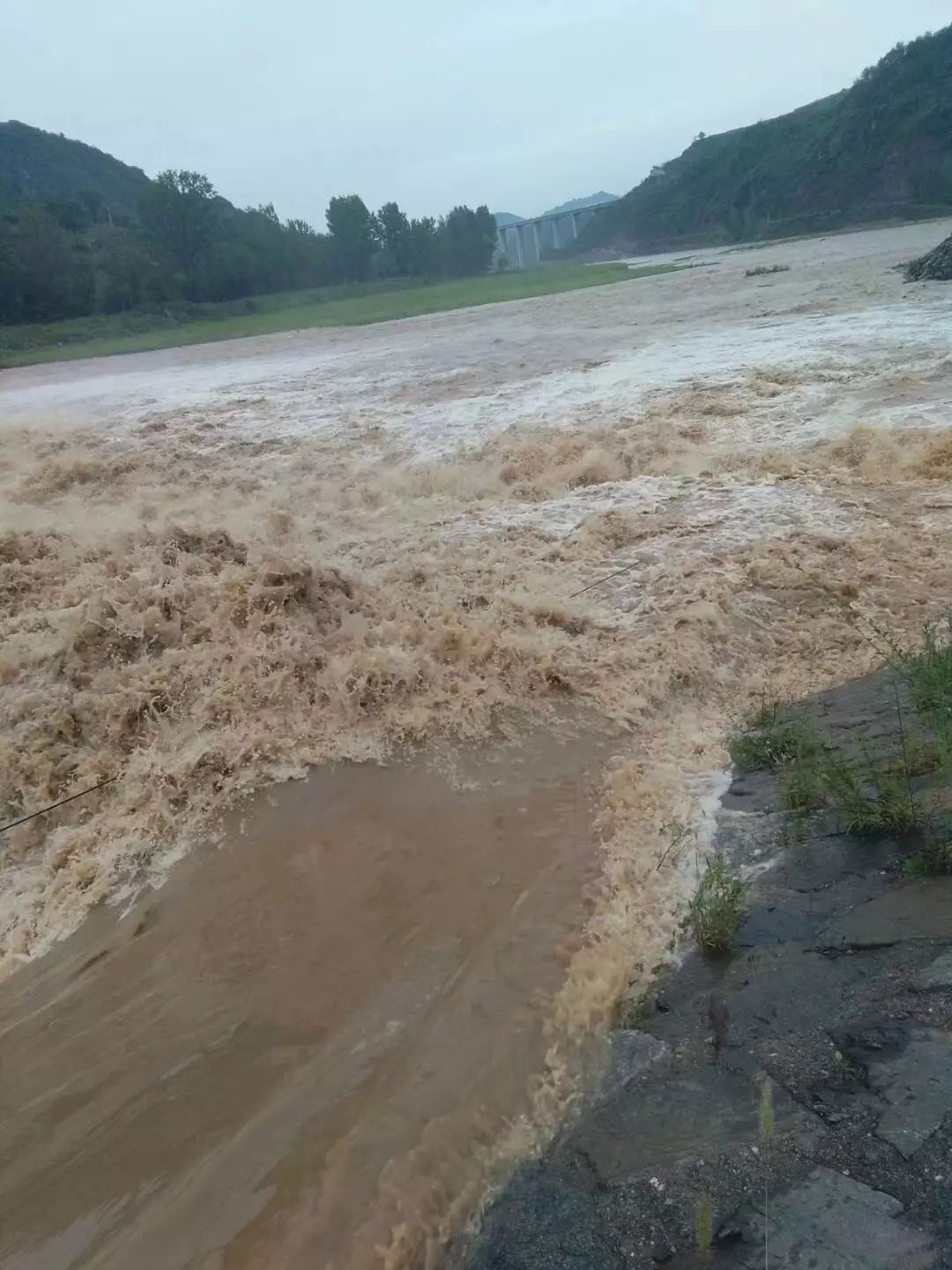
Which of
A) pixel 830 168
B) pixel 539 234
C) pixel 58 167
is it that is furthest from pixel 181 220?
pixel 58 167

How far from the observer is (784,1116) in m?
2.42

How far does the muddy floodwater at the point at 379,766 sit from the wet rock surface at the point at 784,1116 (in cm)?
21

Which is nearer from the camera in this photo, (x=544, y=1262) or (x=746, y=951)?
(x=544, y=1262)

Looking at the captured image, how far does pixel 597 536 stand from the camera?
798 cm

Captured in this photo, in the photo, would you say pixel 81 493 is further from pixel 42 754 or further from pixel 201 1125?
pixel 201 1125

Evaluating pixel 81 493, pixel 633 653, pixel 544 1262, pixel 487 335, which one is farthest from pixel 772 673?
pixel 487 335

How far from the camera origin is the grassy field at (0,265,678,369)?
39.8 m

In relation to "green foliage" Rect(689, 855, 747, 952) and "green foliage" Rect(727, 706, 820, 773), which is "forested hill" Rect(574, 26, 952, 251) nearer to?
"green foliage" Rect(727, 706, 820, 773)

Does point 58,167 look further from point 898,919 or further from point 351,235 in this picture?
point 898,919

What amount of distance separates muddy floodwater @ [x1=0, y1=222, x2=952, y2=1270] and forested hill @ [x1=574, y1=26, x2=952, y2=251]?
5554cm

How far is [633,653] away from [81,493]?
27.4 feet

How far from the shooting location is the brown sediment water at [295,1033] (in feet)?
8.44

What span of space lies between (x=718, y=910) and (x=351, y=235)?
210 ft

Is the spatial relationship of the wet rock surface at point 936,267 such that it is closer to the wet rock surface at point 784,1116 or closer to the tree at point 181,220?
the wet rock surface at point 784,1116
